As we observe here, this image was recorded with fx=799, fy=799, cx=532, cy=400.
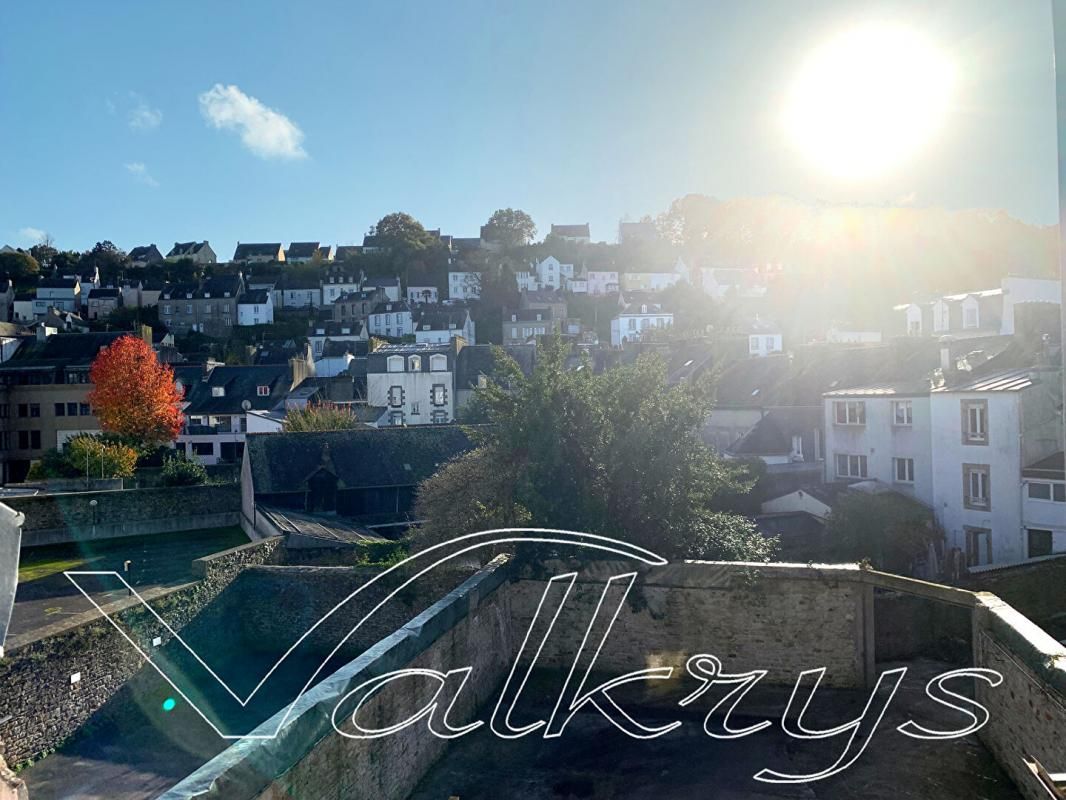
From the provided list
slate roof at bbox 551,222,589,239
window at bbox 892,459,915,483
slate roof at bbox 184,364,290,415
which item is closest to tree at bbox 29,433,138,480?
slate roof at bbox 184,364,290,415

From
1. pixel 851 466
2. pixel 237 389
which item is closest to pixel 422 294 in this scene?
pixel 237 389

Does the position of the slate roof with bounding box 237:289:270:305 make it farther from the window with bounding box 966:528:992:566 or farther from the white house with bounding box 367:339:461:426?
the window with bounding box 966:528:992:566

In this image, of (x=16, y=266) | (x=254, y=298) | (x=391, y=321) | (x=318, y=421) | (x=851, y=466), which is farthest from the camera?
(x=16, y=266)

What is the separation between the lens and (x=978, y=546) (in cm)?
2209

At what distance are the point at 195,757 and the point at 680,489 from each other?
10.9 m

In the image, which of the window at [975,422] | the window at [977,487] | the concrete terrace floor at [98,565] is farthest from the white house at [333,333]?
the window at [977,487]

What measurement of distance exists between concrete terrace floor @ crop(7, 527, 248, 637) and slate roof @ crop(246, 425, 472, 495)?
2937 mm

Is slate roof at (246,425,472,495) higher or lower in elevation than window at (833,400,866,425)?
lower

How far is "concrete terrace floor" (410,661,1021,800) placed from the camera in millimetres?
9133

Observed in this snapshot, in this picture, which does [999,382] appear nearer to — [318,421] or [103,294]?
[318,421]

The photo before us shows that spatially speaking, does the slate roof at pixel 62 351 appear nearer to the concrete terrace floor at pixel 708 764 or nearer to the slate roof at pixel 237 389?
the slate roof at pixel 237 389

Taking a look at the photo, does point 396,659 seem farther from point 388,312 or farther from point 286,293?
point 286,293

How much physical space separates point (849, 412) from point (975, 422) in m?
5.75

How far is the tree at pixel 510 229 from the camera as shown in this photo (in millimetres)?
105525
